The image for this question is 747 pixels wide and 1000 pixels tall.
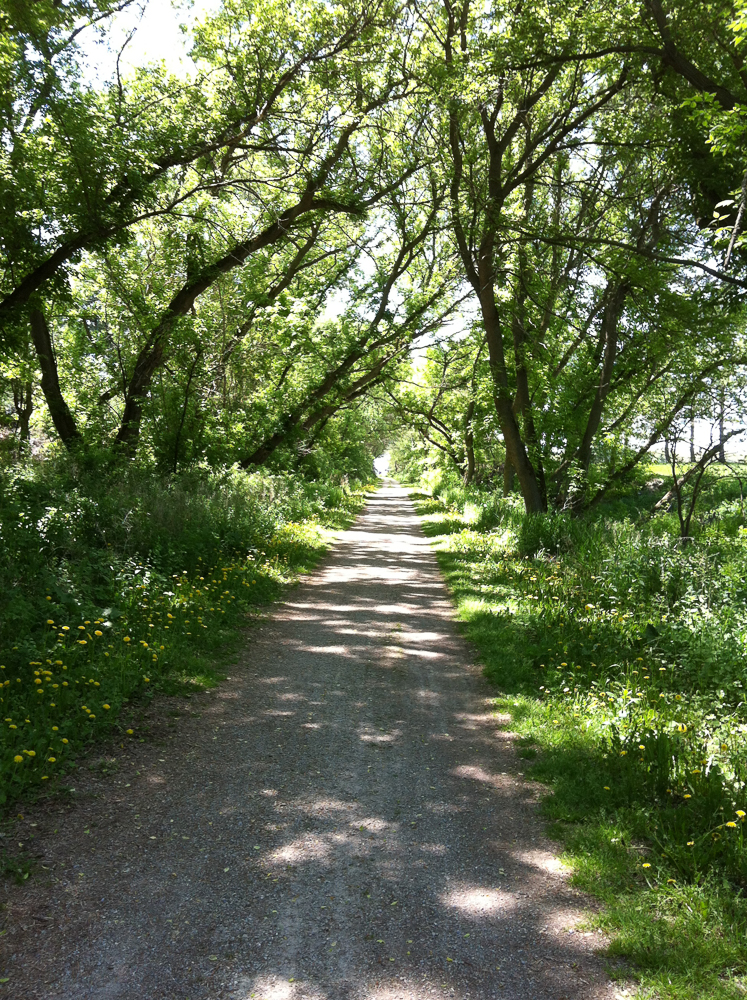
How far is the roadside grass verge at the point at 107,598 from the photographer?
471 cm

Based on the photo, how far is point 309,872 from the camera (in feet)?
11.4

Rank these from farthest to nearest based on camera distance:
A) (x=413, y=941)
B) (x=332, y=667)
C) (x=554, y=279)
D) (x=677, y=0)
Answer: (x=554, y=279)
(x=677, y=0)
(x=332, y=667)
(x=413, y=941)

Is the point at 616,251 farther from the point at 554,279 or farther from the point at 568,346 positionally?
the point at 568,346

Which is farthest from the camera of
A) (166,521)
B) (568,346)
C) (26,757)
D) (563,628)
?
(568,346)

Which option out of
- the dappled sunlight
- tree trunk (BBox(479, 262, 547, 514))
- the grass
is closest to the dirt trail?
the dappled sunlight

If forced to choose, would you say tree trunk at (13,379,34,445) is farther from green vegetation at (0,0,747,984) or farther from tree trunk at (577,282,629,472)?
tree trunk at (577,282,629,472)

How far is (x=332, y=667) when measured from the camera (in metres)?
7.04

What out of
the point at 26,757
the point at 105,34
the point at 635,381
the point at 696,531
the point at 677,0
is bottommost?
the point at 26,757

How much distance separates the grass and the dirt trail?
261mm

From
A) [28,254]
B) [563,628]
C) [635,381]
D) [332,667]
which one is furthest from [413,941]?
[635,381]

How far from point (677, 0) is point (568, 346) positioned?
924 centimetres

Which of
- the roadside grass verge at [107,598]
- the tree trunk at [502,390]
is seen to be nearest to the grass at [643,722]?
the tree trunk at [502,390]

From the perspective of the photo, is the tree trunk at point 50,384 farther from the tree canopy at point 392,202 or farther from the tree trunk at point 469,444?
the tree trunk at point 469,444

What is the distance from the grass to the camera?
3.12 metres
